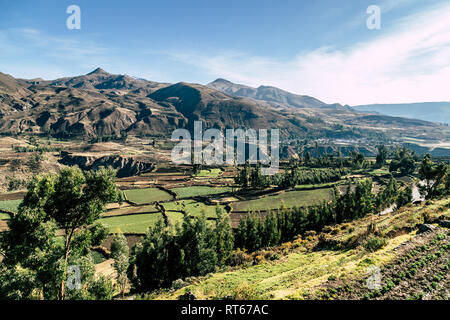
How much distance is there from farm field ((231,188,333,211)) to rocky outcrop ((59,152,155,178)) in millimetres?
106709

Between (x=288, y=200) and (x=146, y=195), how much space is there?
65809mm

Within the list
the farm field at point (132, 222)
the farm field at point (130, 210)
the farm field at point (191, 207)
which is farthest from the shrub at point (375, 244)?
the farm field at point (130, 210)

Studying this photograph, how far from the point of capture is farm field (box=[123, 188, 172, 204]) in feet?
319

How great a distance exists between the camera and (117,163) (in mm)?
188375

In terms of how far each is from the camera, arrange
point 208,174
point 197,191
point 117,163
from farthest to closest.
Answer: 1. point 117,163
2. point 208,174
3. point 197,191

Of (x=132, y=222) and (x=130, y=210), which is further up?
(x=130, y=210)

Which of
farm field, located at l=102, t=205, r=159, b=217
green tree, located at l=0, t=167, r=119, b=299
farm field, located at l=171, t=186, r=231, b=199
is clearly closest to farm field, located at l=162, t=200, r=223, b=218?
farm field, located at l=102, t=205, r=159, b=217

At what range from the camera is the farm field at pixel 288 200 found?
88.2 metres

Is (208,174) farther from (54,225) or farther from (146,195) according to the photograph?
(54,225)

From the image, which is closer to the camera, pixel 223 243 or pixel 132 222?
pixel 223 243

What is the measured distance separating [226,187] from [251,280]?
296 ft

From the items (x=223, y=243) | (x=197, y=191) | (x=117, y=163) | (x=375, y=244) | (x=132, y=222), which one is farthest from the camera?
(x=117, y=163)

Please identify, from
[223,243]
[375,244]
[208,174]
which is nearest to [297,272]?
[375,244]
